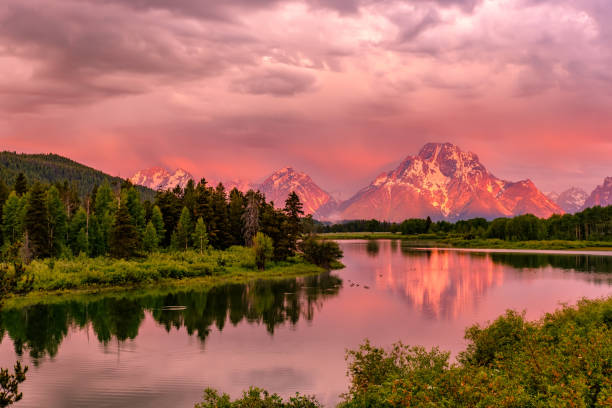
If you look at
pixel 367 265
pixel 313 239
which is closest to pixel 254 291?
pixel 313 239

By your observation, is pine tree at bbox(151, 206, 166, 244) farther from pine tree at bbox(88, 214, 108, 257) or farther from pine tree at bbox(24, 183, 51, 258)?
pine tree at bbox(24, 183, 51, 258)

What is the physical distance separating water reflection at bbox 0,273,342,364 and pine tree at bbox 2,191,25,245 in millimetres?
41275

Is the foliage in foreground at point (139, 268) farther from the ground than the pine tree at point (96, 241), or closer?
closer

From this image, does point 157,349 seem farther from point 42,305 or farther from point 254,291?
point 254,291

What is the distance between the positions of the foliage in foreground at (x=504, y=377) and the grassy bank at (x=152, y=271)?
59.9m

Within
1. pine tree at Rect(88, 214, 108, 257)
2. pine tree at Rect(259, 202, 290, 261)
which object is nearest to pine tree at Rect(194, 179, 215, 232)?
pine tree at Rect(259, 202, 290, 261)

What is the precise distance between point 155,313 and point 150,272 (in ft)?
89.5

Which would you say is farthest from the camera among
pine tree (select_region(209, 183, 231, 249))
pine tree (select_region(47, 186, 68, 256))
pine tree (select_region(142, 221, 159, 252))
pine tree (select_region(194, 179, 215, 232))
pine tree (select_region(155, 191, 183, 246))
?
pine tree (select_region(155, 191, 183, 246))

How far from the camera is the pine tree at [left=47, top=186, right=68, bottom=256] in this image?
101 m

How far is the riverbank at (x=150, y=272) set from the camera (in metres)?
74.9

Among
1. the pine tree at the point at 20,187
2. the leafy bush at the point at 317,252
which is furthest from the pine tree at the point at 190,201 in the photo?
the pine tree at the point at 20,187

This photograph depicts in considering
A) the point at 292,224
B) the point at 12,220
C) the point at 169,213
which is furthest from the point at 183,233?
the point at 12,220

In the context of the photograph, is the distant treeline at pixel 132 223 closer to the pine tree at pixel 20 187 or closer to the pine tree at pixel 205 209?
the pine tree at pixel 205 209

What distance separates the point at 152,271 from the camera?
87.1 metres
